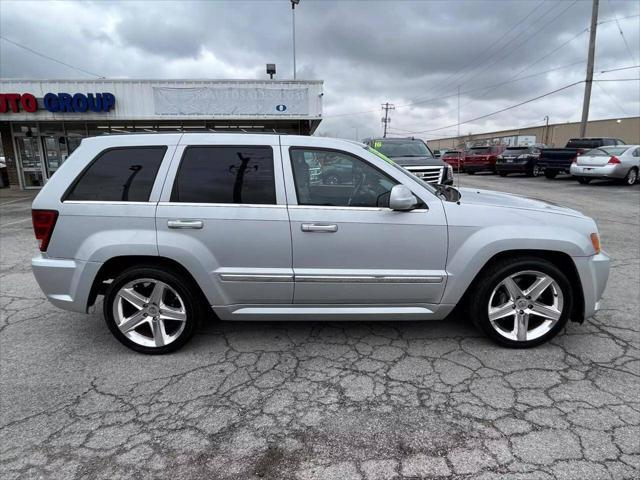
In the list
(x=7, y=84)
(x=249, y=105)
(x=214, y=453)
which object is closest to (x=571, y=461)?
(x=214, y=453)

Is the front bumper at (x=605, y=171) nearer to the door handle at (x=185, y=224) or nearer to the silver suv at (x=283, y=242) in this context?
the silver suv at (x=283, y=242)

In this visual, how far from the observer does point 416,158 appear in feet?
33.3

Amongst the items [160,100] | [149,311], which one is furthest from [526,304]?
[160,100]

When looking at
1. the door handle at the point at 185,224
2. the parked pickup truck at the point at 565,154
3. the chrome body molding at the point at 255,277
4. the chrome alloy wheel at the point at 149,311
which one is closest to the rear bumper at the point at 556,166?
the parked pickup truck at the point at 565,154

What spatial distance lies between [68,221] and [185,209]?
930 millimetres

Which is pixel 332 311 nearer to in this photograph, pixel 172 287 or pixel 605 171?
pixel 172 287

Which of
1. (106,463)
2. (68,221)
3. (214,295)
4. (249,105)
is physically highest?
(249,105)

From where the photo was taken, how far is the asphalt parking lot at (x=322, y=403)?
86.7 inches

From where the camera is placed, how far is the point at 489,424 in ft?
8.18

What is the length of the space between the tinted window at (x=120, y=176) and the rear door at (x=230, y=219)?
0.60 feet

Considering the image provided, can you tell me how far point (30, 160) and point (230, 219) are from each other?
20.3 meters

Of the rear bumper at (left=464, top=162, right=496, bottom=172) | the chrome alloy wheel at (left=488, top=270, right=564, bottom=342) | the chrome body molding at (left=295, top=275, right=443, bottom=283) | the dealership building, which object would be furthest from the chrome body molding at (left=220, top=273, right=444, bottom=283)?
the rear bumper at (left=464, top=162, right=496, bottom=172)

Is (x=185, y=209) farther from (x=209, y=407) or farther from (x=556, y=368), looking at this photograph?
(x=556, y=368)

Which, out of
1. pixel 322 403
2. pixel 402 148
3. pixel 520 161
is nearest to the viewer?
pixel 322 403
